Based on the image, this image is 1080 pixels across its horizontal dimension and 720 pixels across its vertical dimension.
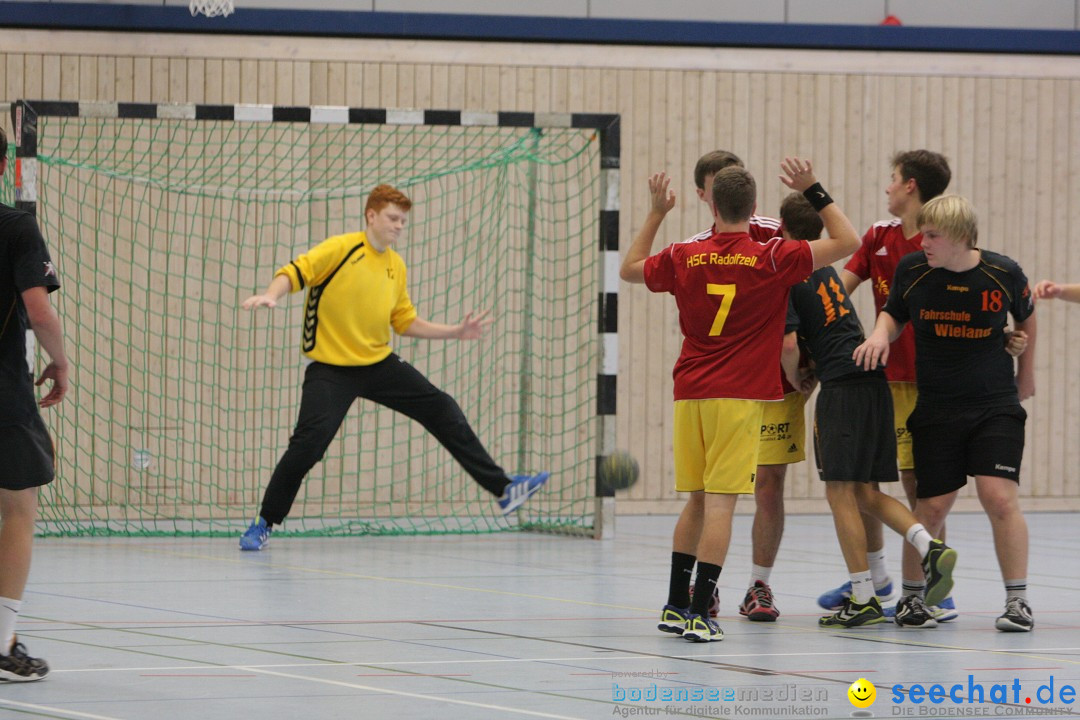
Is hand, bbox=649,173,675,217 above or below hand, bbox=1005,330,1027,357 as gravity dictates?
above

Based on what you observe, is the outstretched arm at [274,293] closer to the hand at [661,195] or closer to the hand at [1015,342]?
the hand at [661,195]

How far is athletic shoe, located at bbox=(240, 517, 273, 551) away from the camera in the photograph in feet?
30.7

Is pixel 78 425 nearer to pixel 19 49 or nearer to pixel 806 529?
pixel 19 49

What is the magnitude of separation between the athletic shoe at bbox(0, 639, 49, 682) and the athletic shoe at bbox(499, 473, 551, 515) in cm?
516

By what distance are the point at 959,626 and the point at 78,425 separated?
777 centimetres

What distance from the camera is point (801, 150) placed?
13125mm

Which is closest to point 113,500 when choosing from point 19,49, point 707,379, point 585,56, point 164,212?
point 164,212

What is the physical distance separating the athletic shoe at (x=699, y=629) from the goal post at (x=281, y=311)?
5.70 m

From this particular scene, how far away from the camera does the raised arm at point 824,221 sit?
586cm

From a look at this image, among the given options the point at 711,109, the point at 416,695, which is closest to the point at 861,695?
the point at 416,695

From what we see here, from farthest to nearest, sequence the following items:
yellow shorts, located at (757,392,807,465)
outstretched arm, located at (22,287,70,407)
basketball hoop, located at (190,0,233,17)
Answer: basketball hoop, located at (190,0,233,17), yellow shorts, located at (757,392,807,465), outstretched arm, located at (22,287,70,407)

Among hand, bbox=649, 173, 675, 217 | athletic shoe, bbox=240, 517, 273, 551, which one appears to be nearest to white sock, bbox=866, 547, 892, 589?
hand, bbox=649, 173, 675, 217

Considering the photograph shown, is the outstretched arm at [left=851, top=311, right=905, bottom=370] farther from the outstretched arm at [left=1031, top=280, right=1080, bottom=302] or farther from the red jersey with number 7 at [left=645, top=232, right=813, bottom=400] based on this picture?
the outstretched arm at [left=1031, top=280, right=1080, bottom=302]

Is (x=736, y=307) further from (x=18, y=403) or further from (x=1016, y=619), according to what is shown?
(x=18, y=403)
